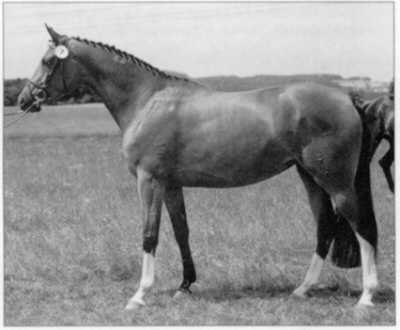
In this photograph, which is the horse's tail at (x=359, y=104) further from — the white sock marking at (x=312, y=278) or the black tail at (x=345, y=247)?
the white sock marking at (x=312, y=278)

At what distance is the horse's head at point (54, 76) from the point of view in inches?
227

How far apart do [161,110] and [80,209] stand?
186 inches

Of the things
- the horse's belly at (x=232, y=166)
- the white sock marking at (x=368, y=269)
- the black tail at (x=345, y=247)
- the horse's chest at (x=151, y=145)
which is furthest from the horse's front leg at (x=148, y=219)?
the white sock marking at (x=368, y=269)

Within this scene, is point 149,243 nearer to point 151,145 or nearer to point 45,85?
point 151,145

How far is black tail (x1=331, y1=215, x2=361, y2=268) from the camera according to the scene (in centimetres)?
580

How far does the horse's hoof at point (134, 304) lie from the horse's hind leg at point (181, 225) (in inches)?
18.5

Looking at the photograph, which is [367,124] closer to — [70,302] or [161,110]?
[161,110]

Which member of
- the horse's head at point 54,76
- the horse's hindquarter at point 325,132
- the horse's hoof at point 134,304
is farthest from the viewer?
the horse's head at point 54,76

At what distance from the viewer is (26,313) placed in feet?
18.6

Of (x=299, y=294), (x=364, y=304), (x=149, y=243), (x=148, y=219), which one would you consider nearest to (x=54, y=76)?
(x=148, y=219)

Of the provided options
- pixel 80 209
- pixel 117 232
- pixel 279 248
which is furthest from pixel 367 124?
pixel 80 209

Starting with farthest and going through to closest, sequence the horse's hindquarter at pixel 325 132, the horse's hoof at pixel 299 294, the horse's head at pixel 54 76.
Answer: the horse's hoof at pixel 299 294
the horse's head at pixel 54 76
the horse's hindquarter at pixel 325 132

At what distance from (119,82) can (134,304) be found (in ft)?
6.80

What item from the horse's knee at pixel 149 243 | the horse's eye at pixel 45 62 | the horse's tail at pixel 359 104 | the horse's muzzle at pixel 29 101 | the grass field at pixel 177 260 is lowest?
the grass field at pixel 177 260
